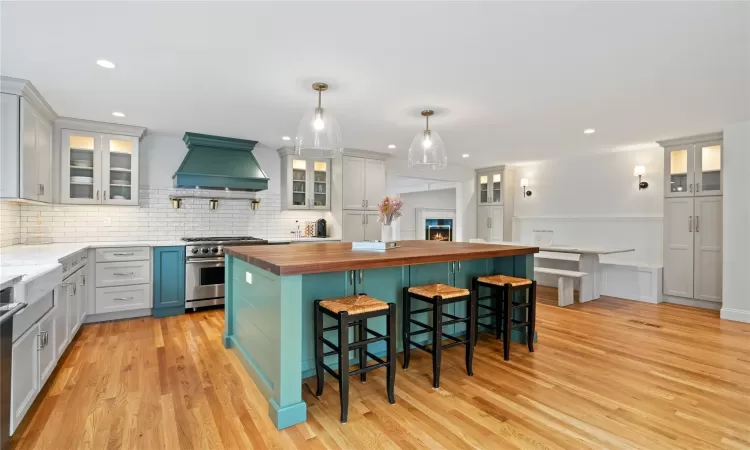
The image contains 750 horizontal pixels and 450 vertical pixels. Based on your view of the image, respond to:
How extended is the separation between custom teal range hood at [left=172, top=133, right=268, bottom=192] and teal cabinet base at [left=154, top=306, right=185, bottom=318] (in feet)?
5.12

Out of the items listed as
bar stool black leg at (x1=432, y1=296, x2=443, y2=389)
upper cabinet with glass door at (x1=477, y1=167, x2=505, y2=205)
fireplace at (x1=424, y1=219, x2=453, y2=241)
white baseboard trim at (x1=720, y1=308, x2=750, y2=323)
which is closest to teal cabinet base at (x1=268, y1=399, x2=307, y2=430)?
bar stool black leg at (x1=432, y1=296, x2=443, y2=389)

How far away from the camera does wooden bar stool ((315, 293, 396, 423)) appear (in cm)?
215

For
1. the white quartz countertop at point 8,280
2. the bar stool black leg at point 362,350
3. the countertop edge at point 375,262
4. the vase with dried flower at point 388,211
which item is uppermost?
the vase with dried flower at point 388,211

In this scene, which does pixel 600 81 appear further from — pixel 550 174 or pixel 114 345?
pixel 114 345

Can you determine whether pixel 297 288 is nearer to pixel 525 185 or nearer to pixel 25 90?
pixel 25 90

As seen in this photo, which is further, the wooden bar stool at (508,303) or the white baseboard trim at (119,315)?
the white baseboard trim at (119,315)

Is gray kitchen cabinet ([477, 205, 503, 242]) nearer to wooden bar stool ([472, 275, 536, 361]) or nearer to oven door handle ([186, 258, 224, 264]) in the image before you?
wooden bar stool ([472, 275, 536, 361])

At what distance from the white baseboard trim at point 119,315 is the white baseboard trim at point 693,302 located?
23.2 feet

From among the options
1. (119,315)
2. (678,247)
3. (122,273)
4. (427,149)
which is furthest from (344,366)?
(678,247)

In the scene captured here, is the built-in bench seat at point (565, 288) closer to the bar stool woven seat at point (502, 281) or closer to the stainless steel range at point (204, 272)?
the bar stool woven seat at point (502, 281)

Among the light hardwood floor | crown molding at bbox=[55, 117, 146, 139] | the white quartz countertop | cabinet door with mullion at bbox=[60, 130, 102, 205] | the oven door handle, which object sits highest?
crown molding at bbox=[55, 117, 146, 139]

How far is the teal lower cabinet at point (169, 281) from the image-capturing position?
14.5 feet

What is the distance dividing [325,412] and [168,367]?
1492 millimetres

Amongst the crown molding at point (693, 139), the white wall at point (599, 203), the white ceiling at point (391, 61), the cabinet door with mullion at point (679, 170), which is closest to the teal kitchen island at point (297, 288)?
the white ceiling at point (391, 61)
